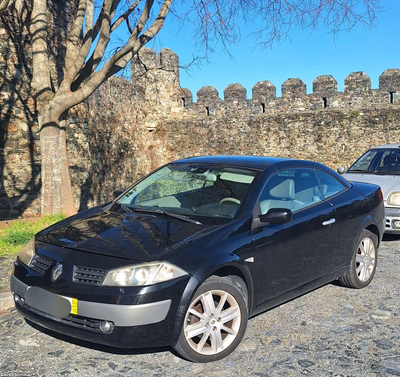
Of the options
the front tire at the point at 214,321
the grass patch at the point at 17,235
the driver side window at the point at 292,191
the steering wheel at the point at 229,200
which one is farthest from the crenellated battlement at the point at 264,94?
the front tire at the point at 214,321

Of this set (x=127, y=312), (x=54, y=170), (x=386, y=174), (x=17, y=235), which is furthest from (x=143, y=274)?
(x=386, y=174)

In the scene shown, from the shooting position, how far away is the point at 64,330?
10.8 feet

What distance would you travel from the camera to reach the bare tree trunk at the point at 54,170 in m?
7.96

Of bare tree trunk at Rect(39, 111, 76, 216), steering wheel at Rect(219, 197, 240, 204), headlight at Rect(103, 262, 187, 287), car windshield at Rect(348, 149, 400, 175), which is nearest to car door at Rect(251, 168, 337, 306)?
steering wheel at Rect(219, 197, 240, 204)

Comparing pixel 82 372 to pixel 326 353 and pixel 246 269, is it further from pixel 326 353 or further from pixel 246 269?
pixel 326 353

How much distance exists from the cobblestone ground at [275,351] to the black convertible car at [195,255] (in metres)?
0.24

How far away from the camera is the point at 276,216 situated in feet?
12.8

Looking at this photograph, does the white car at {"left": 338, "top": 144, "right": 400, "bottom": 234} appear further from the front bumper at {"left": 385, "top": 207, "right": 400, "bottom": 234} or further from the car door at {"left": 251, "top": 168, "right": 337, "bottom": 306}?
the car door at {"left": 251, "top": 168, "right": 337, "bottom": 306}

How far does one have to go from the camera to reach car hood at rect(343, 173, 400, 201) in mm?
7334

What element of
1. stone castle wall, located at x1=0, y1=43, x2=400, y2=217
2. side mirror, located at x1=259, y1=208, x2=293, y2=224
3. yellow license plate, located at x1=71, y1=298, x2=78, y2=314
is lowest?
yellow license plate, located at x1=71, y1=298, x2=78, y2=314

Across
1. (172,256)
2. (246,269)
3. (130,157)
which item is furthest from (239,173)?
(130,157)

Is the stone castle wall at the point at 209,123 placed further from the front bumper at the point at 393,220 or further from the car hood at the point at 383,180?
the front bumper at the point at 393,220

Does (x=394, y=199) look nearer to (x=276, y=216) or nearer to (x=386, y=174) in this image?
(x=386, y=174)

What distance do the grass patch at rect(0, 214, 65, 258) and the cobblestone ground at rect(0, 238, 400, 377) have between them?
191 cm
